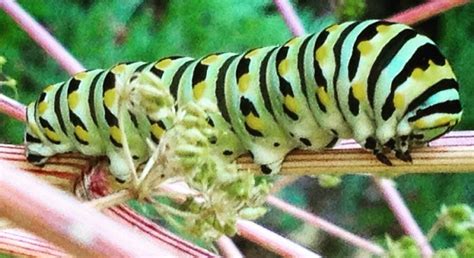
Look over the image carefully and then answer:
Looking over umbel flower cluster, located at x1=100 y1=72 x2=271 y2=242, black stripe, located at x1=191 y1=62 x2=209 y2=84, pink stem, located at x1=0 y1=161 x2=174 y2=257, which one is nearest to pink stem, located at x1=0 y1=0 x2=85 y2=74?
black stripe, located at x1=191 y1=62 x2=209 y2=84

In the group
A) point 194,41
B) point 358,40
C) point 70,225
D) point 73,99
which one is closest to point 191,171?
point 70,225

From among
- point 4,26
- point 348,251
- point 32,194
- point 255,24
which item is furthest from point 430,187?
point 32,194

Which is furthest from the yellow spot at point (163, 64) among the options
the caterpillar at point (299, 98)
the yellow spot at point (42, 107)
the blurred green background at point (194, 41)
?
the blurred green background at point (194, 41)

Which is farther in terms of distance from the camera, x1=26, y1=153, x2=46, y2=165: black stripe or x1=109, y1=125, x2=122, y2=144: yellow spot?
x1=109, y1=125, x2=122, y2=144: yellow spot

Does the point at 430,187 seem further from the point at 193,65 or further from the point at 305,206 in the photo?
the point at 193,65

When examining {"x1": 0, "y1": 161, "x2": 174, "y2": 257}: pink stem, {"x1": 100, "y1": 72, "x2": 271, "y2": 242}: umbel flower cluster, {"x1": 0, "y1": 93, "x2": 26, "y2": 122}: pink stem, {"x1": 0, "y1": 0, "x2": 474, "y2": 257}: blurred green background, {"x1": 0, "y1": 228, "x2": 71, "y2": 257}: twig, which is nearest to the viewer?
{"x1": 0, "y1": 161, "x2": 174, "y2": 257}: pink stem

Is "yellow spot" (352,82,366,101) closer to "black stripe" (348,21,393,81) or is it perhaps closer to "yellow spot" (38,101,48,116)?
"black stripe" (348,21,393,81)

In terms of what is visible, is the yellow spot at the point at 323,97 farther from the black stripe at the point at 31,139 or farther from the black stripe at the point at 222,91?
the black stripe at the point at 31,139

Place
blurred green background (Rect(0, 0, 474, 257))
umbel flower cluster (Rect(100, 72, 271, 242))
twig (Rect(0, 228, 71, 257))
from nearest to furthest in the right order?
umbel flower cluster (Rect(100, 72, 271, 242))
twig (Rect(0, 228, 71, 257))
blurred green background (Rect(0, 0, 474, 257))
